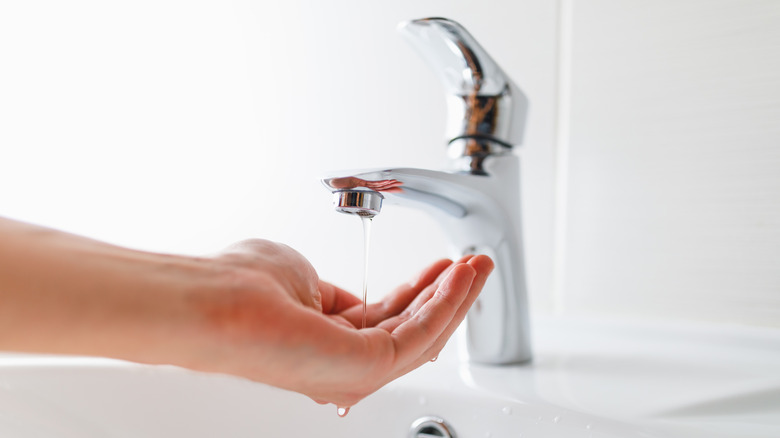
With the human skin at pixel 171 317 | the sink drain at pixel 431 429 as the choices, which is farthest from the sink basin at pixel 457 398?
the human skin at pixel 171 317

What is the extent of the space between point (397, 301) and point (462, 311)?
0.11 metres

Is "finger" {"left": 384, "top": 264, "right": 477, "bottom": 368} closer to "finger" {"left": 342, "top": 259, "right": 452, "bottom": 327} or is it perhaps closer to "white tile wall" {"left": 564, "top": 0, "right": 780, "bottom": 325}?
"finger" {"left": 342, "top": 259, "right": 452, "bottom": 327}

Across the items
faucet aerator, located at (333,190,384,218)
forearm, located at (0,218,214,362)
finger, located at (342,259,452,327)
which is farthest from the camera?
finger, located at (342,259,452,327)

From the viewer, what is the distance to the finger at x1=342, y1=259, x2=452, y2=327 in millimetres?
471

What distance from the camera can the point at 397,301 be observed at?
0.48 metres

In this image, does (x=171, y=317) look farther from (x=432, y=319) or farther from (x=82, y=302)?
(x=432, y=319)

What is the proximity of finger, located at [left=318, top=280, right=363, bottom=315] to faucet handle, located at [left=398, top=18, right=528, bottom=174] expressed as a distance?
15cm

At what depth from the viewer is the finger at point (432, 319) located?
1.08ft

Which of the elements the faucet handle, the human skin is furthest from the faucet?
the human skin

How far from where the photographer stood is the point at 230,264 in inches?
12.4

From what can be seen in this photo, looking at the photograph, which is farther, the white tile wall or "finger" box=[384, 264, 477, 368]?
the white tile wall

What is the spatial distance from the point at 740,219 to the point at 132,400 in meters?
0.56

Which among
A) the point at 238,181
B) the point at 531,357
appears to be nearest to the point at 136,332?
the point at 531,357

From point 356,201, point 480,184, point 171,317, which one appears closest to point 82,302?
point 171,317
